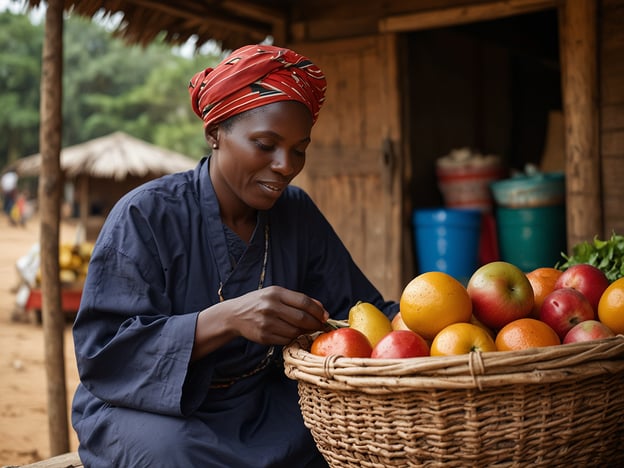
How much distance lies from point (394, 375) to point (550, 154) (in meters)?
7.37

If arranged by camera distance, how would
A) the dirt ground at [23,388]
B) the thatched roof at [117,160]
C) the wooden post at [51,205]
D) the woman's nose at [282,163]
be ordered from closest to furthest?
the woman's nose at [282,163] → the wooden post at [51,205] → the dirt ground at [23,388] → the thatched roof at [117,160]

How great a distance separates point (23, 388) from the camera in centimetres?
651

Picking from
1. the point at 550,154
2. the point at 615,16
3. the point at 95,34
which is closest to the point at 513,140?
the point at 550,154

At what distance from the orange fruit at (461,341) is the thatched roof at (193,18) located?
4.23m

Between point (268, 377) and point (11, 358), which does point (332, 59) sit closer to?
point (268, 377)

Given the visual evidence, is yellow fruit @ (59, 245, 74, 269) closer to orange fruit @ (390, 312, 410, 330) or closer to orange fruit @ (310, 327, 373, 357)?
orange fruit @ (390, 312, 410, 330)

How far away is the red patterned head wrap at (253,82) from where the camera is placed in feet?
7.06

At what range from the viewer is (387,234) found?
5.85 m

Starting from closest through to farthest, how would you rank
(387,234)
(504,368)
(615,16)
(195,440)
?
(504,368) → (195,440) → (615,16) → (387,234)

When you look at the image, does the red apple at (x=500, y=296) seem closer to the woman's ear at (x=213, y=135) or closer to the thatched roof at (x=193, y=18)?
the woman's ear at (x=213, y=135)

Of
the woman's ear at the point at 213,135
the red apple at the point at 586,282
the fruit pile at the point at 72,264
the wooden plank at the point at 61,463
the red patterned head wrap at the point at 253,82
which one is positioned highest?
the red patterned head wrap at the point at 253,82

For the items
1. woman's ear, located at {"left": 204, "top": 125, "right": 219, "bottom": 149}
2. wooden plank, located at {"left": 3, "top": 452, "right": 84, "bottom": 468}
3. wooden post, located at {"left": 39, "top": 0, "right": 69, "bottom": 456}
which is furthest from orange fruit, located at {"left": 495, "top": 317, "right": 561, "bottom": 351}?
wooden post, located at {"left": 39, "top": 0, "right": 69, "bottom": 456}

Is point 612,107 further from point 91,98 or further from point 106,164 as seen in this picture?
point 91,98

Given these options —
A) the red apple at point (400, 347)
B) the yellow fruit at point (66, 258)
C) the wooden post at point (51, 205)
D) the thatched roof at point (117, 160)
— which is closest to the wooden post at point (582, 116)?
the wooden post at point (51, 205)
